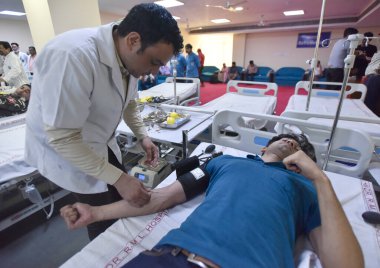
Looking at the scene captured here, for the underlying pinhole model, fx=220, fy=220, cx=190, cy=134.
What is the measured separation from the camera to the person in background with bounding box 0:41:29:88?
3.37 metres

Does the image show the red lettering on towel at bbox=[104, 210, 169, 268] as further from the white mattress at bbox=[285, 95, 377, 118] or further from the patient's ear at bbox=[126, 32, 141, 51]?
the white mattress at bbox=[285, 95, 377, 118]

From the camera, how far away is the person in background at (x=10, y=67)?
3369 millimetres

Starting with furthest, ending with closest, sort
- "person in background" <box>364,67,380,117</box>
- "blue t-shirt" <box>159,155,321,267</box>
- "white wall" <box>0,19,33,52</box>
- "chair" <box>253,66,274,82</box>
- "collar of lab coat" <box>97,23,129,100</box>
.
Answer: "chair" <box>253,66,274,82</box> < "white wall" <box>0,19,33,52</box> < "person in background" <box>364,67,380,117</box> < "collar of lab coat" <box>97,23,129,100</box> < "blue t-shirt" <box>159,155,321,267</box>

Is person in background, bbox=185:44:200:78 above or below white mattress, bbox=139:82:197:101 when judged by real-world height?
above

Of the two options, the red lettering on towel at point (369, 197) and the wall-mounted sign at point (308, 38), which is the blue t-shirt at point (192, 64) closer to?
the red lettering on towel at point (369, 197)

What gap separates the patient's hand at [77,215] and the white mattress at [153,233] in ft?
0.32

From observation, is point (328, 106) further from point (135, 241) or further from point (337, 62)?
point (135, 241)

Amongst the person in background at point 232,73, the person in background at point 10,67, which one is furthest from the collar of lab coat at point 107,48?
the person in background at point 232,73

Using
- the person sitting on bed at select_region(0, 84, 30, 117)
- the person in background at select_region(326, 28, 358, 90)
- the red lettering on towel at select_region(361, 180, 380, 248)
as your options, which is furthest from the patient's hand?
the person in background at select_region(326, 28, 358, 90)

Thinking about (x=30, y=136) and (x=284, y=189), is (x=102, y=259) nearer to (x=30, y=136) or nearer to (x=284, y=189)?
(x=30, y=136)

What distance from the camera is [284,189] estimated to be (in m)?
0.95

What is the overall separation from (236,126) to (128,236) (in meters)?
1.12

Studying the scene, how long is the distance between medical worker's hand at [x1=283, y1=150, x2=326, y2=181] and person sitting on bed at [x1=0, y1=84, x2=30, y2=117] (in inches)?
115

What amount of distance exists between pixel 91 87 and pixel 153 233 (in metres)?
0.70
